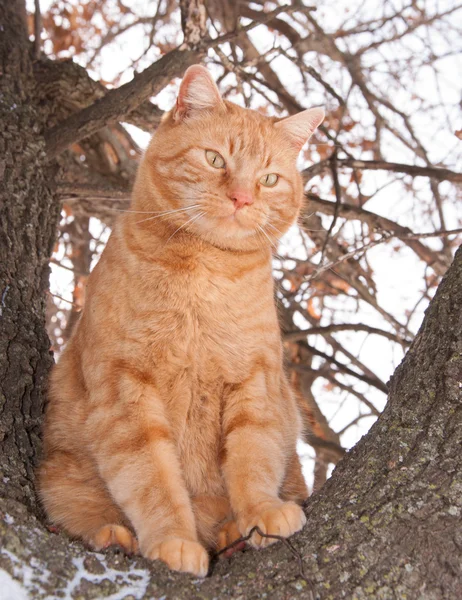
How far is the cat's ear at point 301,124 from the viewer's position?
3.05 meters

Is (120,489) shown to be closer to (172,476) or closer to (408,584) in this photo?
(172,476)

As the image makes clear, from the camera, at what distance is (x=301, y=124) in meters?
3.09

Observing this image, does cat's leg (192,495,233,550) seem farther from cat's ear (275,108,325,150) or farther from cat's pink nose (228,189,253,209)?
cat's ear (275,108,325,150)

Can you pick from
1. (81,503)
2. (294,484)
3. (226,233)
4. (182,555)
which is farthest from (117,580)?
(226,233)

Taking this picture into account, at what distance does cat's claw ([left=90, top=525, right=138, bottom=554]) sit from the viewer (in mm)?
2090

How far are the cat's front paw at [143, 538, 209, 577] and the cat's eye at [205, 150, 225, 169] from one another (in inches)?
58.7

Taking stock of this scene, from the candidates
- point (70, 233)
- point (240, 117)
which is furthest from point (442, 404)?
point (70, 233)

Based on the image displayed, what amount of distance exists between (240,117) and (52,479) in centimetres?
172

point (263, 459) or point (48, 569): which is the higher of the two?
point (263, 459)

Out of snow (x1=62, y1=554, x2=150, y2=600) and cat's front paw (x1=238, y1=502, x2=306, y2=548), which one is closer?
snow (x1=62, y1=554, x2=150, y2=600)

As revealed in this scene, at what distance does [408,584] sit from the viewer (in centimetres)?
151

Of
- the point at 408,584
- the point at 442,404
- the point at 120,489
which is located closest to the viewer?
A: the point at 408,584

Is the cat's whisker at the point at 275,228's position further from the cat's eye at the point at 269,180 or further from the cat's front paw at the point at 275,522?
the cat's front paw at the point at 275,522

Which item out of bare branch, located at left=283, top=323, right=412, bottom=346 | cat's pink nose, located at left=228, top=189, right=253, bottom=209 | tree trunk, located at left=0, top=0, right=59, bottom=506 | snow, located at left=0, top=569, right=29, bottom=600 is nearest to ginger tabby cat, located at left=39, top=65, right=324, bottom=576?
cat's pink nose, located at left=228, top=189, right=253, bottom=209
